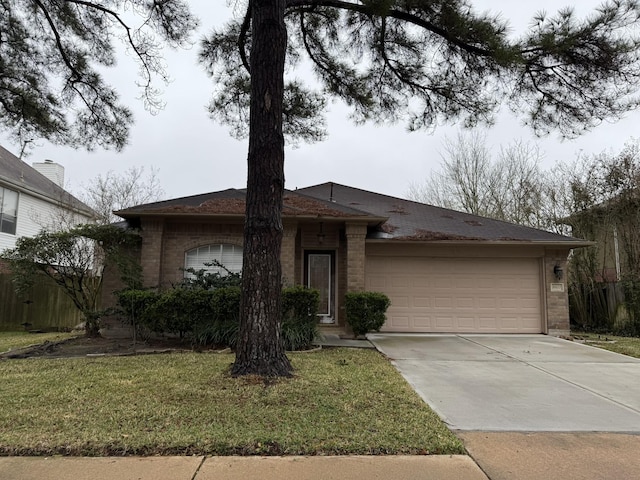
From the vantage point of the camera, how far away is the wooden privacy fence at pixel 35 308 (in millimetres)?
12852

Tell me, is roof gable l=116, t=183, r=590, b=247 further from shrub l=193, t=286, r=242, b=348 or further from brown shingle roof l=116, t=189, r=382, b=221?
shrub l=193, t=286, r=242, b=348

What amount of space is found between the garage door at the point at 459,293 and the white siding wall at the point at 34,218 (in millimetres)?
14175

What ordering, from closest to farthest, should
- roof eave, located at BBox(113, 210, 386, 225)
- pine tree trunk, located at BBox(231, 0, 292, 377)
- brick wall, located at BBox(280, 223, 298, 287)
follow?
pine tree trunk, located at BBox(231, 0, 292, 377) < roof eave, located at BBox(113, 210, 386, 225) < brick wall, located at BBox(280, 223, 298, 287)

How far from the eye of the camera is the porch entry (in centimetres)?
1141

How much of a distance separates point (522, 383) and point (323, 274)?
20.6 feet

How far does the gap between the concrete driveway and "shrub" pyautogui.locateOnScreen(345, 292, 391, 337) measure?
1.51 feet

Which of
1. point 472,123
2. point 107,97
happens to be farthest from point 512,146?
point 107,97

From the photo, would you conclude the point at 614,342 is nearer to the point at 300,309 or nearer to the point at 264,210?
the point at 300,309

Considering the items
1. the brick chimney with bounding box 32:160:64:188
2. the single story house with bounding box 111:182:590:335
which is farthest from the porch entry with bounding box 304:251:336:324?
the brick chimney with bounding box 32:160:64:188

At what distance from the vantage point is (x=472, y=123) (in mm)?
8984

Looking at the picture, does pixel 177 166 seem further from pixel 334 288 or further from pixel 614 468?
pixel 614 468

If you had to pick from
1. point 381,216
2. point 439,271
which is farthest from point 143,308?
point 439,271

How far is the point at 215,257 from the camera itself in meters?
10.8

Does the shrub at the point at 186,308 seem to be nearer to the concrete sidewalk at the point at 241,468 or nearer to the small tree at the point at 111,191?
the concrete sidewalk at the point at 241,468
